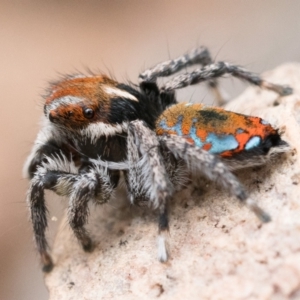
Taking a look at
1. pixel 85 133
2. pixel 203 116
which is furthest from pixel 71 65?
pixel 203 116

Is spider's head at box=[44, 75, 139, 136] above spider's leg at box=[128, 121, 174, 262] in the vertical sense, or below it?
above

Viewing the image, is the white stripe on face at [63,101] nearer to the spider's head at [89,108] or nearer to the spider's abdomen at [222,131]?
the spider's head at [89,108]

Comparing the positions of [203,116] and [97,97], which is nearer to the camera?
[203,116]

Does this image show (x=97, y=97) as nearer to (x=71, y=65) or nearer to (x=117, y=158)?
(x=117, y=158)

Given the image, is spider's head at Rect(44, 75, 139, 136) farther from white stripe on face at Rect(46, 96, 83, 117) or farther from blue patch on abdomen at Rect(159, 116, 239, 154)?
blue patch on abdomen at Rect(159, 116, 239, 154)

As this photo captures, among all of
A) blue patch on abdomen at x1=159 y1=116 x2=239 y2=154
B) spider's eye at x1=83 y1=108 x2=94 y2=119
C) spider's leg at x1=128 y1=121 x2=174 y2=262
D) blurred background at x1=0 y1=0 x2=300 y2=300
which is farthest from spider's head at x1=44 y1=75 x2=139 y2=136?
blurred background at x1=0 y1=0 x2=300 y2=300

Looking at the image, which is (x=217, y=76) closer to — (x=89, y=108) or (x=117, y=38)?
(x=89, y=108)
